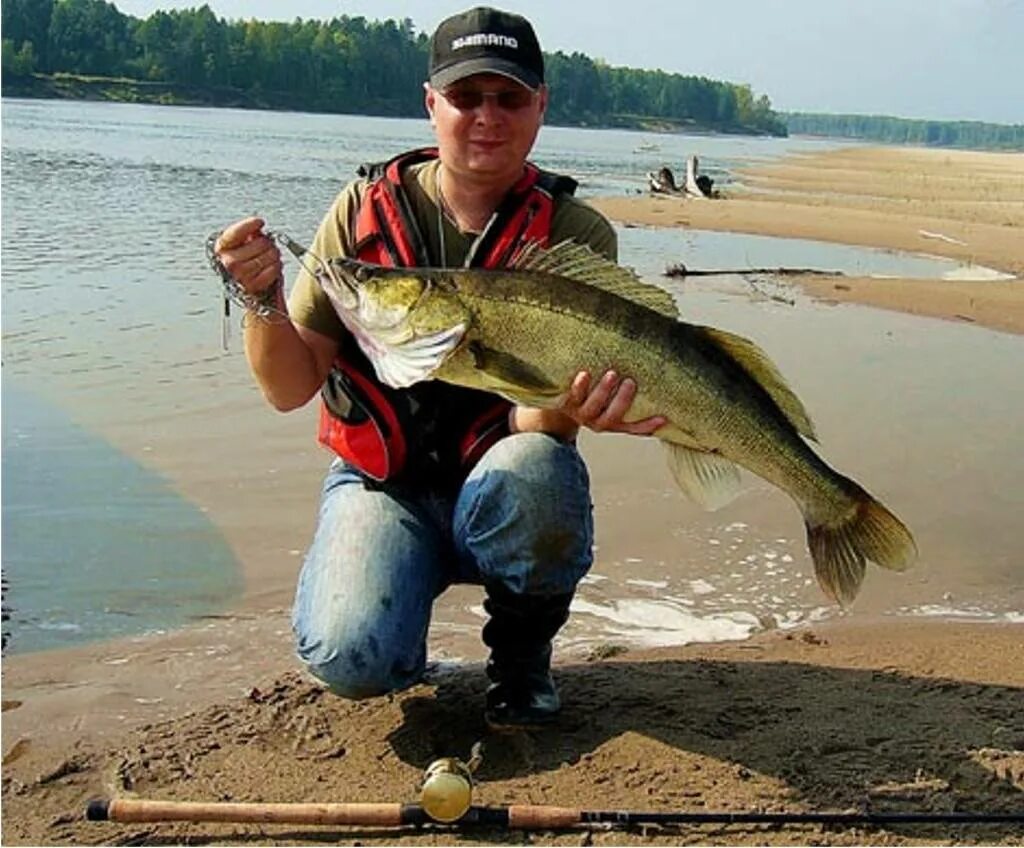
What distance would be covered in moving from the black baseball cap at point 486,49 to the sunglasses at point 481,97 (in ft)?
0.11

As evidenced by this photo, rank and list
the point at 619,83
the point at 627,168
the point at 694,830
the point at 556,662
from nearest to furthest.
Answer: the point at 694,830, the point at 556,662, the point at 627,168, the point at 619,83

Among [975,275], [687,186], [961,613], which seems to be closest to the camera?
[961,613]

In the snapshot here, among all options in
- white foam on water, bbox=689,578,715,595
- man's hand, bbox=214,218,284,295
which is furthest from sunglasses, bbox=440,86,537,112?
white foam on water, bbox=689,578,715,595

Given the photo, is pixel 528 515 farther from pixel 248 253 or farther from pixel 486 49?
pixel 486 49

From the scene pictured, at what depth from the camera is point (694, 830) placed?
349 cm

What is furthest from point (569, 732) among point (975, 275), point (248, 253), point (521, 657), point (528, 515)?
point (975, 275)

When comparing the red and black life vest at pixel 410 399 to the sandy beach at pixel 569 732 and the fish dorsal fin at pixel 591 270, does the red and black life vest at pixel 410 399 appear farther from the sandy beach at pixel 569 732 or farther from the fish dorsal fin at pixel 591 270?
the sandy beach at pixel 569 732

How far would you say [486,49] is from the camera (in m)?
4.08

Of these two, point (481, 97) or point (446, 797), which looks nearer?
point (446, 797)

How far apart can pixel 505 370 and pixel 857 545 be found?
1.17m

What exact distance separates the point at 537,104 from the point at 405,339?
1.10m

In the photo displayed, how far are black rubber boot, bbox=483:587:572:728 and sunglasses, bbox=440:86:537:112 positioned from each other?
1.59 metres

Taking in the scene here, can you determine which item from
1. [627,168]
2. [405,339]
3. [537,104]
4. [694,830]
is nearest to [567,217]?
[537,104]

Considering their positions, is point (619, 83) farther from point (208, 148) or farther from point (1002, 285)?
point (1002, 285)
